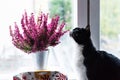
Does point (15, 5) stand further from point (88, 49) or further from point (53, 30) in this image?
point (88, 49)

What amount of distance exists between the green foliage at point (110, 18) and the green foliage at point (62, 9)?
22 centimetres

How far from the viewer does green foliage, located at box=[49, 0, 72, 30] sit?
→ 1.91m

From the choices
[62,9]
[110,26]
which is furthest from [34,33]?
[110,26]

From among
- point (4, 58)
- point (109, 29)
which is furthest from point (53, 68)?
point (109, 29)

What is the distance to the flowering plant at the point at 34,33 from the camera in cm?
163

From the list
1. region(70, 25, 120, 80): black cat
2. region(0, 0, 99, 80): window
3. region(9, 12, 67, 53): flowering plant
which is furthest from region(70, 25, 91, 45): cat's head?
region(0, 0, 99, 80): window

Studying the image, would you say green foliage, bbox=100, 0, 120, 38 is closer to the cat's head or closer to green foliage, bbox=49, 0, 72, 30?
green foliage, bbox=49, 0, 72, 30

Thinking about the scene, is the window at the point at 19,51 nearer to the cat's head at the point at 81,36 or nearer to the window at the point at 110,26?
the window at the point at 110,26

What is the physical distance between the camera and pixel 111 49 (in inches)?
77.0

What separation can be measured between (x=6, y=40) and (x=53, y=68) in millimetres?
373

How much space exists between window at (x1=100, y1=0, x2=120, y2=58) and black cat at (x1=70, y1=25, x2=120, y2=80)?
319mm

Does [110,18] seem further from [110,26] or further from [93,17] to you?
[93,17]

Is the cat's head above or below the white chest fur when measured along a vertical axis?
above

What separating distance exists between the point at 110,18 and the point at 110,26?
0.06m
